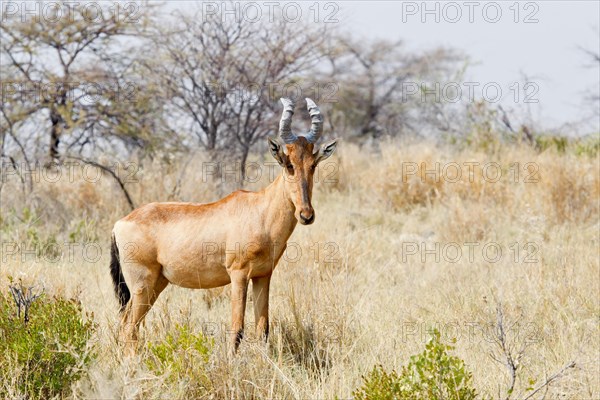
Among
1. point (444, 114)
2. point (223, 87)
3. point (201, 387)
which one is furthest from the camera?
point (444, 114)

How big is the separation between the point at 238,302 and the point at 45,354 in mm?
1228

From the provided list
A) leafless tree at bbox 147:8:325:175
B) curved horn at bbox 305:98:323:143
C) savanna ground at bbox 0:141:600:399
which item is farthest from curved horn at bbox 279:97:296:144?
leafless tree at bbox 147:8:325:175

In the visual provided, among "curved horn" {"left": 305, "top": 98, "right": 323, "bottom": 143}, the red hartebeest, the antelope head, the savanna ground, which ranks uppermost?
"curved horn" {"left": 305, "top": 98, "right": 323, "bottom": 143}

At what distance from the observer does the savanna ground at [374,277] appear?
15.5ft

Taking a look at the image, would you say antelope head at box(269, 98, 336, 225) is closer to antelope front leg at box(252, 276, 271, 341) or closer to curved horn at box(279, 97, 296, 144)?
curved horn at box(279, 97, 296, 144)

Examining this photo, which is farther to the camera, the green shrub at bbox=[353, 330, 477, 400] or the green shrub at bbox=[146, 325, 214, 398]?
the green shrub at bbox=[146, 325, 214, 398]

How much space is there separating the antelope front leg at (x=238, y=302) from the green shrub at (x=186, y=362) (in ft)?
1.73

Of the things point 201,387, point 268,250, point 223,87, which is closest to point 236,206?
point 268,250

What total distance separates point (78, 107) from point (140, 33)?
193 cm

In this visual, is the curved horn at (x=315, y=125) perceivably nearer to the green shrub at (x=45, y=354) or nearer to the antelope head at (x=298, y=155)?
the antelope head at (x=298, y=155)

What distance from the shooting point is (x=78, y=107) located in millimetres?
15109

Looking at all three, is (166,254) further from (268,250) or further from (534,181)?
(534,181)

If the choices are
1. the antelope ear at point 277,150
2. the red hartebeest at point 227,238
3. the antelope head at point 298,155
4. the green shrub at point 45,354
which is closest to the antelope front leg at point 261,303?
the red hartebeest at point 227,238

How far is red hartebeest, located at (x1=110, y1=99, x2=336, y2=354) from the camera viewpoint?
5.00 meters
